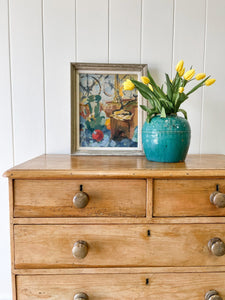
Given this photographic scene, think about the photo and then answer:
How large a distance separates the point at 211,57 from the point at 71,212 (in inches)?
39.0

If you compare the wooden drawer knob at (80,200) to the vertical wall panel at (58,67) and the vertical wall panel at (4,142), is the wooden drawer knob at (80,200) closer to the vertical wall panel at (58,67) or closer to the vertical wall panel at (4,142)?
the vertical wall panel at (58,67)

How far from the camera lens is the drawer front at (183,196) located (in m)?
0.75

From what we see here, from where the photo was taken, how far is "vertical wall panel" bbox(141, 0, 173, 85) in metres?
1.09

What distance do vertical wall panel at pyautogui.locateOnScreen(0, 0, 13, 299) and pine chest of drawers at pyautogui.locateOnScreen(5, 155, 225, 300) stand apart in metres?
0.46

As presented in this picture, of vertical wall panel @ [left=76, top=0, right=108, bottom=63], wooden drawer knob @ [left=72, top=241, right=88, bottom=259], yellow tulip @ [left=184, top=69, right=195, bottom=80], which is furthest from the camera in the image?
vertical wall panel @ [left=76, top=0, right=108, bottom=63]

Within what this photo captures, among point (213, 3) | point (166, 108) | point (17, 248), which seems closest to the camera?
point (17, 248)

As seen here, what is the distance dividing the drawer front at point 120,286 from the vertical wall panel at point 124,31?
3.09 ft

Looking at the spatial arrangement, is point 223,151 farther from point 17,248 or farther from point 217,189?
point 17,248

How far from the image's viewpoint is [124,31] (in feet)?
3.59

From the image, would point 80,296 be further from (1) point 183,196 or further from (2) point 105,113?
(2) point 105,113

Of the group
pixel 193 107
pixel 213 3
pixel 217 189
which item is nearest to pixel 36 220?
pixel 217 189

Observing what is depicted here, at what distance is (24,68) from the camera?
1.11 m

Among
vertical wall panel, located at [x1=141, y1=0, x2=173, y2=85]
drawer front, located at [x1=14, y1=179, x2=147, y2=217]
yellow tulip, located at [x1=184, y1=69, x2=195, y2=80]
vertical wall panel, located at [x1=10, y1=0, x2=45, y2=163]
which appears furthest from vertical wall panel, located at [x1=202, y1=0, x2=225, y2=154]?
vertical wall panel, located at [x1=10, y1=0, x2=45, y2=163]

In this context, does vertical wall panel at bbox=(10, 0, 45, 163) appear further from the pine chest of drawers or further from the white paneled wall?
the pine chest of drawers
